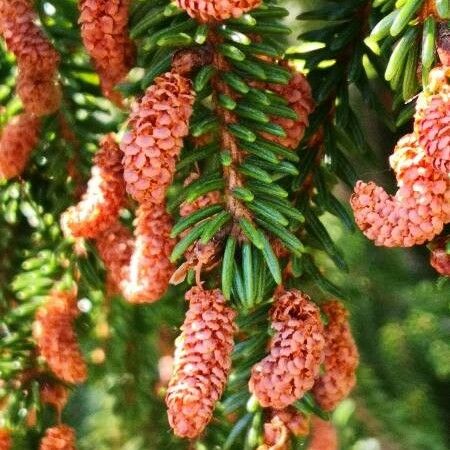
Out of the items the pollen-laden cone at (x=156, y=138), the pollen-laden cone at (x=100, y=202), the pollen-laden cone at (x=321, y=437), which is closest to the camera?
the pollen-laden cone at (x=156, y=138)

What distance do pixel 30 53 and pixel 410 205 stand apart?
1.37 feet

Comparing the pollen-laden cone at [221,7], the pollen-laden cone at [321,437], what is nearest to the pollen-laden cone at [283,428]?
the pollen-laden cone at [321,437]

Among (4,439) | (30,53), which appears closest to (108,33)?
(30,53)

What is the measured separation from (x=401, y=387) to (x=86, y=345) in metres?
0.52

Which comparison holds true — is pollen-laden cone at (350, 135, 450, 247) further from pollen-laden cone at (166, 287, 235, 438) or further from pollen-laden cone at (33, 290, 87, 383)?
pollen-laden cone at (33, 290, 87, 383)

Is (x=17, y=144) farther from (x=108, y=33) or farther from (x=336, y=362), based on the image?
(x=336, y=362)

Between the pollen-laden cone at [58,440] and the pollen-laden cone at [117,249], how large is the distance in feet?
0.55

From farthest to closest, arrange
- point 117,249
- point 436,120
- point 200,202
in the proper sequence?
point 117,249, point 200,202, point 436,120

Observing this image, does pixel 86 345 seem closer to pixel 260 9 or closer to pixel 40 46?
pixel 40 46

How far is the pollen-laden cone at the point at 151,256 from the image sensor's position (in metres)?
0.76

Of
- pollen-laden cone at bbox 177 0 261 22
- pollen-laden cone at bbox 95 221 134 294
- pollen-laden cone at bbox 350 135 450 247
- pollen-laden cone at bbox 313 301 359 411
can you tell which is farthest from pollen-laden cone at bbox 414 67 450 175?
pollen-laden cone at bbox 95 221 134 294

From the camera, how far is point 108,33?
2.42 feet

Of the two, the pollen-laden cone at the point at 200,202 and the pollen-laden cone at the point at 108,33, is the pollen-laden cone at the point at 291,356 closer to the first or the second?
the pollen-laden cone at the point at 200,202

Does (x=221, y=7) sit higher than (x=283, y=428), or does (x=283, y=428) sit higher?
(x=221, y=7)
